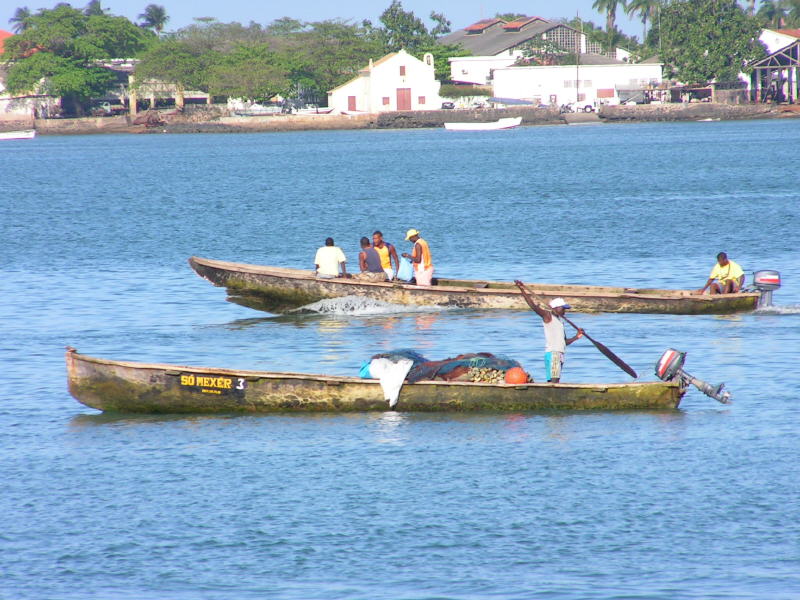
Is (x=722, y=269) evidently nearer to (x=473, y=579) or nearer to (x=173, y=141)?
(x=473, y=579)

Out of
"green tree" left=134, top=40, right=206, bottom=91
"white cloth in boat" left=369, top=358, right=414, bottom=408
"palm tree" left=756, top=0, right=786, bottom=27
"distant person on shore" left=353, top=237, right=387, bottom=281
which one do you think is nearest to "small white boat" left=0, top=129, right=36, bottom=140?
"green tree" left=134, top=40, right=206, bottom=91

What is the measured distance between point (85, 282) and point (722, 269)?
1852cm

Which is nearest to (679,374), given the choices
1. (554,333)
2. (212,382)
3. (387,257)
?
(554,333)

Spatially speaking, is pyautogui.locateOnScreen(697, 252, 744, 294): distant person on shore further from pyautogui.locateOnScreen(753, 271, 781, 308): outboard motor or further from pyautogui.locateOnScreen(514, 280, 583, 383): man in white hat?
pyautogui.locateOnScreen(514, 280, 583, 383): man in white hat

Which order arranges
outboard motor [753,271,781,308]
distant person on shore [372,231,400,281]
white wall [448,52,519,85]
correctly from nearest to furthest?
1. outboard motor [753,271,781,308]
2. distant person on shore [372,231,400,281]
3. white wall [448,52,519,85]

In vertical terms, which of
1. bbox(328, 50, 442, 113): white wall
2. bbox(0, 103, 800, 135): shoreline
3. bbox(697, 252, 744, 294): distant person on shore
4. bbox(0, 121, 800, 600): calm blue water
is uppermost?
bbox(328, 50, 442, 113): white wall

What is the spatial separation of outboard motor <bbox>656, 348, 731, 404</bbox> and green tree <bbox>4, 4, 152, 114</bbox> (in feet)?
414

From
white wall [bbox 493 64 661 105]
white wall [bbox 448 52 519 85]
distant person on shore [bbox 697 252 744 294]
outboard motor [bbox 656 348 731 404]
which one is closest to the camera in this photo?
outboard motor [bbox 656 348 731 404]

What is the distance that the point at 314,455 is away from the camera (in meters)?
16.1

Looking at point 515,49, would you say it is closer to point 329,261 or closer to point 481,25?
point 481,25

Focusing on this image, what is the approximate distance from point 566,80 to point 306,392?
125m

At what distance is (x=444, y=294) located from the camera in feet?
82.9

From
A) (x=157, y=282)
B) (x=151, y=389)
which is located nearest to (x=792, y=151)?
(x=157, y=282)

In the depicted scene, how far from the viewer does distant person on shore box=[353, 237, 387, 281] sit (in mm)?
25734
